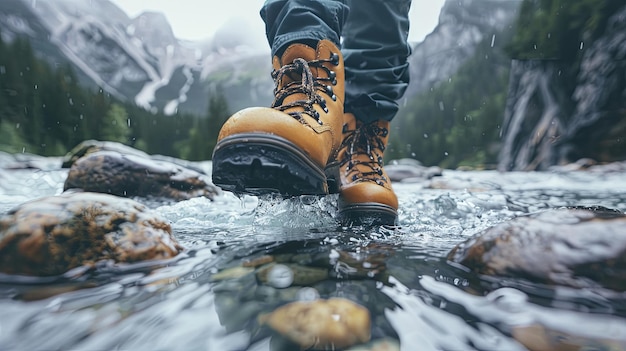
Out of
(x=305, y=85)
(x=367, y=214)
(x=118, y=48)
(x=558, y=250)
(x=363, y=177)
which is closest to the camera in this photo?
(x=558, y=250)

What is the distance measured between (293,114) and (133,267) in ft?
2.54

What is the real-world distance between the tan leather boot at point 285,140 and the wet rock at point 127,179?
7.42ft

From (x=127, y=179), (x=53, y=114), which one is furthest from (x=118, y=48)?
(x=127, y=179)

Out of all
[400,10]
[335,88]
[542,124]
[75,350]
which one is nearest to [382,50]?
[400,10]

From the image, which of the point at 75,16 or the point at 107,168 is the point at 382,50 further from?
the point at 75,16

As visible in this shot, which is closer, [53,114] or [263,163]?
[263,163]

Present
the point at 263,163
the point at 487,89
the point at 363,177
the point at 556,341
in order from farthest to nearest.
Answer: the point at 487,89, the point at 363,177, the point at 263,163, the point at 556,341

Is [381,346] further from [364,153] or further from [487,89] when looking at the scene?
[487,89]

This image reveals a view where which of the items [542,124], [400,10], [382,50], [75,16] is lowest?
[382,50]

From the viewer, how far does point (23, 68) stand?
30359 millimetres

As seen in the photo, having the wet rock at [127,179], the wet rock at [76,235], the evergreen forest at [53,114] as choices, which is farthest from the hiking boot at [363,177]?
the evergreen forest at [53,114]

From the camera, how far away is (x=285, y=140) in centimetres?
118

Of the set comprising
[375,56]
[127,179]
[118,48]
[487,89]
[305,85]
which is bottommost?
[127,179]

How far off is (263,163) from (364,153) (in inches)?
38.6
